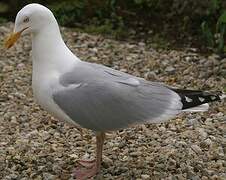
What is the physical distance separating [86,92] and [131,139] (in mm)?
906

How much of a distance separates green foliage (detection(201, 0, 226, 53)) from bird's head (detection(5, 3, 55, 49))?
2775 mm

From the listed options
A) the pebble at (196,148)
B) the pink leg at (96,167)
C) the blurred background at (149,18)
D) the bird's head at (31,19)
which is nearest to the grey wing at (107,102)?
the pink leg at (96,167)

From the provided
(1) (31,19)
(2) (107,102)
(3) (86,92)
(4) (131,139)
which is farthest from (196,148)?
(1) (31,19)

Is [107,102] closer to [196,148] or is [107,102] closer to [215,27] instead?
[196,148]

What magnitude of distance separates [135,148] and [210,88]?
4.77ft

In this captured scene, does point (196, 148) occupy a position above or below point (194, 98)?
below

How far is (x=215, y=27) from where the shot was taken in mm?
6590

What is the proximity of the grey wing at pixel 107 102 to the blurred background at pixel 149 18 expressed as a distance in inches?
107

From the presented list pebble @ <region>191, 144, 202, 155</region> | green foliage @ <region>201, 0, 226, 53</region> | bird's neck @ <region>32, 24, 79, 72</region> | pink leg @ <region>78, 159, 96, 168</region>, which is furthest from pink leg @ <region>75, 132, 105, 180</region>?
green foliage @ <region>201, 0, 226, 53</region>

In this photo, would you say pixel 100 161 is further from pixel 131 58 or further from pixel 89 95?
pixel 131 58

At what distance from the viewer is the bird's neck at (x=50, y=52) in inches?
139

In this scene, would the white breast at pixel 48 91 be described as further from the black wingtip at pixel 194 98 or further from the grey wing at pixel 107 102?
the black wingtip at pixel 194 98

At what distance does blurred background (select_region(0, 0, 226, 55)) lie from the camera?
21.5 ft

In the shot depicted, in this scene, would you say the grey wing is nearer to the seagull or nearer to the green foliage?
the seagull
